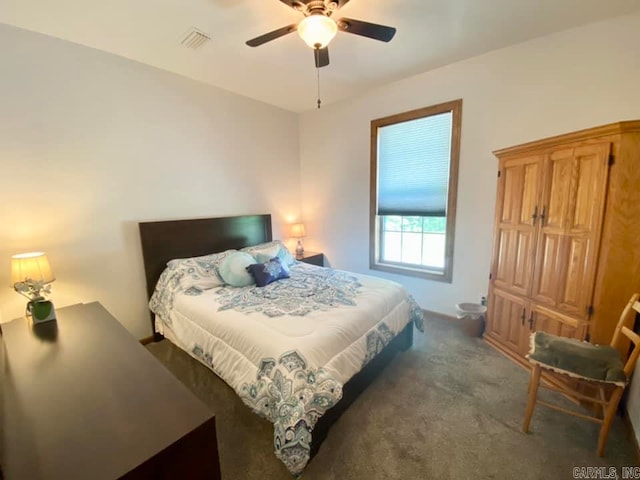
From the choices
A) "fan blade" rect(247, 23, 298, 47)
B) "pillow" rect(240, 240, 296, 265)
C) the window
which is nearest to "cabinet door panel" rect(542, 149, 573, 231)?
the window

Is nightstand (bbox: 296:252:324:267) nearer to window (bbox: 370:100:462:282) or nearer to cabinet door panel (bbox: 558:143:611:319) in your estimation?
window (bbox: 370:100:462:282)

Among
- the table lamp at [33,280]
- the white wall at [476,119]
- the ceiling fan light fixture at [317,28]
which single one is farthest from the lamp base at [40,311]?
the white wall at [476,119]

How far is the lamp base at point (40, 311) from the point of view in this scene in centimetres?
185

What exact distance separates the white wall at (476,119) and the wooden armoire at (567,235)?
38 cm

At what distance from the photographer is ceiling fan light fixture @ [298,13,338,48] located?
5.14 feet

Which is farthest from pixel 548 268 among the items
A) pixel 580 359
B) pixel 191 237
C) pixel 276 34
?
pixel 191 237

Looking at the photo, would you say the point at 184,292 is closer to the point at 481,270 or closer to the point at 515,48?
the point at 481,270

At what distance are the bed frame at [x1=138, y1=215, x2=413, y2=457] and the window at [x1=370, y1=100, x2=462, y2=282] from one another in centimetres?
115

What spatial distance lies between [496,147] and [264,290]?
8.68 feet

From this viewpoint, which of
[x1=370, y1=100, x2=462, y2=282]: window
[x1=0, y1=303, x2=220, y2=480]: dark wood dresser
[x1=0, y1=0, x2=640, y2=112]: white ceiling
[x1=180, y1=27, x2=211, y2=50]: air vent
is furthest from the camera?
[x1=370, y1=100, x2=462, y2=282]: window

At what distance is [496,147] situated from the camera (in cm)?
270

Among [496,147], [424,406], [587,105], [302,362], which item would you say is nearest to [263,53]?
[496,147]

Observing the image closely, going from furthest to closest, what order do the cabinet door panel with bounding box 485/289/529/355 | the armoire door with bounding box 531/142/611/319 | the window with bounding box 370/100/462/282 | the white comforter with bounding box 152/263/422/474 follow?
1. the window with bounding box 370/100/462/282
2. the cabinet door panel with bounding box 485/289/529/355
3. the armoire door with bounding box 531/142/611/319
4. the white comforter with bounding box 152/263/422/474

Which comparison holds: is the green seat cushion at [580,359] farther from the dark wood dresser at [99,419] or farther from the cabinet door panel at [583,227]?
the dark wood dresser at [99,419]
